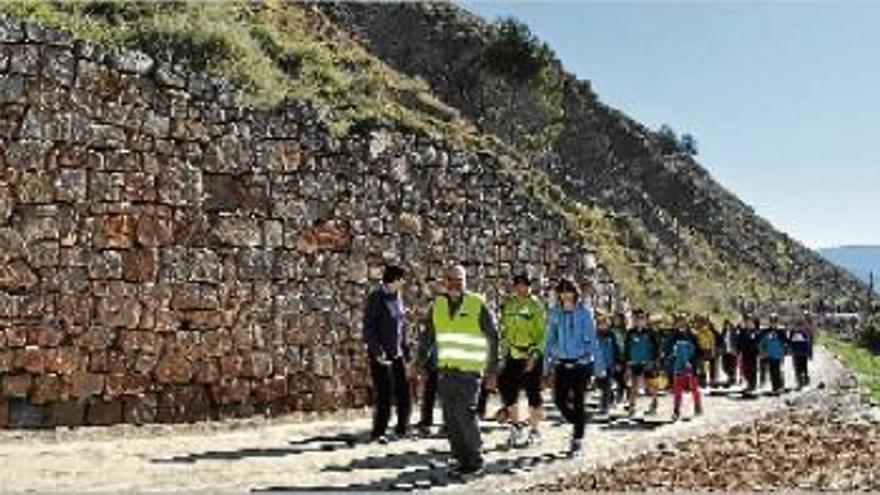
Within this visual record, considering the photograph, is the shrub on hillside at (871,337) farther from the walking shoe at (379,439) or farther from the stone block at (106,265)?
the stone block at (106,265)

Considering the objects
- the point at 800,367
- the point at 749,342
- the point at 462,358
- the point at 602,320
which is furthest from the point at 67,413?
the point at 800,367

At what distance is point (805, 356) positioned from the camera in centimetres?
2603

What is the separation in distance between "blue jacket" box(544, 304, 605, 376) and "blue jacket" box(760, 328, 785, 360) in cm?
1172

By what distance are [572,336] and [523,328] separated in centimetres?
58

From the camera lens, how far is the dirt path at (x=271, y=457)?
33.3ft

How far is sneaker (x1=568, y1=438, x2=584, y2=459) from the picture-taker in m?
12.5

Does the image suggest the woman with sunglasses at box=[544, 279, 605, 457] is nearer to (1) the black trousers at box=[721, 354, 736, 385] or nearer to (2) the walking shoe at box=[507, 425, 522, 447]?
(2) the walking shoe at box=[507, 425, 522, 447]

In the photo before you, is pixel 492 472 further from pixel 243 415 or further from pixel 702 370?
pixel 702 370

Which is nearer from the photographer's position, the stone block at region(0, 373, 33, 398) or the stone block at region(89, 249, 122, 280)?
the stone block at region(0, 373, 33, 398)

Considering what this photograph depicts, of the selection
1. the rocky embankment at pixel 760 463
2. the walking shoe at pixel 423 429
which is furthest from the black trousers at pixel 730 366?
the walking shoe at pixel 423 429

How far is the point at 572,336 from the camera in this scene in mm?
13070

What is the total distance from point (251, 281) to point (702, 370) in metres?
12.2

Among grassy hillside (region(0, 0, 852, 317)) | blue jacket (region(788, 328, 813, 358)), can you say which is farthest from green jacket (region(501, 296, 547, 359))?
blue jacket (region(788, 328, 813, 358))

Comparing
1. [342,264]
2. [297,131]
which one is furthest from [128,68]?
[342,264]
